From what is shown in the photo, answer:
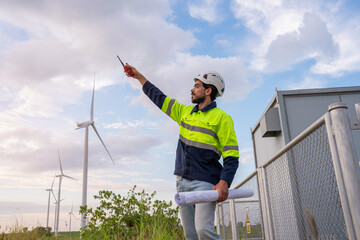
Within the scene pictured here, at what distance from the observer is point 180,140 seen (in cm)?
306

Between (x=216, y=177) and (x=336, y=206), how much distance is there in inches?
36.3

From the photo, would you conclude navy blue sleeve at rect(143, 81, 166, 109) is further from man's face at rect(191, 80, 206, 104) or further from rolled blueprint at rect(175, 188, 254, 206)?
rolled blueprint at rect(175, 188, 254, 206)

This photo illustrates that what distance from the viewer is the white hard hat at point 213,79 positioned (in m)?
3.12

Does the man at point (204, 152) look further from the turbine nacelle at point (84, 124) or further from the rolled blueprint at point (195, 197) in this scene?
the turbine nacelle at point (84, 124)

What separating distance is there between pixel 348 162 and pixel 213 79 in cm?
136

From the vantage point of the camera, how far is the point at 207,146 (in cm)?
283

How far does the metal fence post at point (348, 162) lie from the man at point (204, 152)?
0.77 metres

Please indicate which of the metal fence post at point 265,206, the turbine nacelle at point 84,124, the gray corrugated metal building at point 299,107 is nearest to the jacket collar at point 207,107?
the metal fence post at point 265,206

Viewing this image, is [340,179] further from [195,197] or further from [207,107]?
[207,107]

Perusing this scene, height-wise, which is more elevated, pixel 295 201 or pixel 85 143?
pixel 85 143

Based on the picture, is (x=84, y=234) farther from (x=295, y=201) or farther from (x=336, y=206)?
(x=336, y=206)

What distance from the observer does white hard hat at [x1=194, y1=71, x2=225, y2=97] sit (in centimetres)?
312

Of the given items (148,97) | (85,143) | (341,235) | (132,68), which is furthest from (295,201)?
(85,143)

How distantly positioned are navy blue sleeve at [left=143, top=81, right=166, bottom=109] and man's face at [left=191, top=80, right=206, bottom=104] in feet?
1.11
